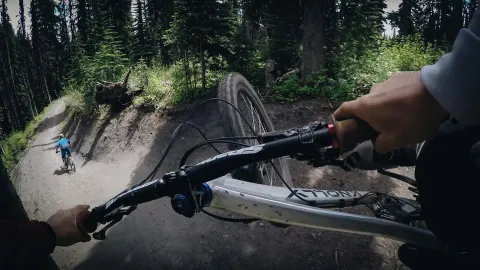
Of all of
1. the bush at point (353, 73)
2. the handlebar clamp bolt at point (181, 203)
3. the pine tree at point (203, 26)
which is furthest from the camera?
the pine tree at point (203, 26)

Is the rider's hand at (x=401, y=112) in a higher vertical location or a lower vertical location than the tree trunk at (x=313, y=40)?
lower

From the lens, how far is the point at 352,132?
1185 mm

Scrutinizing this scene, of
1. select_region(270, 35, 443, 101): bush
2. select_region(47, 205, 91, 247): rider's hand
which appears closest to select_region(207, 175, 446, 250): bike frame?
select_region(47, 205, 91, 247): rider's hand

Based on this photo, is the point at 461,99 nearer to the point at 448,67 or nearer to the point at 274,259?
the point at 448,67

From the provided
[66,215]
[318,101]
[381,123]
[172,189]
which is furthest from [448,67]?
[318,101]

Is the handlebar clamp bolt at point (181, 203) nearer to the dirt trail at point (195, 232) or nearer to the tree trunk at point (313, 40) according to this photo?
the dirt trail at point (195, 232)

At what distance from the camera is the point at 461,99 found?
931 millimetres

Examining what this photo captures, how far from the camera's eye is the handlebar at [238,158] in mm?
1197

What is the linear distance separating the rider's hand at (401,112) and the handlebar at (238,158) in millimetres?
80

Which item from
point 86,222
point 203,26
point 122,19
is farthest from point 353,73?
point 122,19

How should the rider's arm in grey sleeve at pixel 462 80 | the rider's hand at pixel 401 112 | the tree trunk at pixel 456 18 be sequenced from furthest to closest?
1. the tree trunk at pixel 456 18
2. the rider's hand at pixel 401 112
3. the rider's arm in grey sleeve at pixel 462 80

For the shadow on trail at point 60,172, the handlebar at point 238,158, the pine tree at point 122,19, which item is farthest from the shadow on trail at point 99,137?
the handlebar at point 238,158

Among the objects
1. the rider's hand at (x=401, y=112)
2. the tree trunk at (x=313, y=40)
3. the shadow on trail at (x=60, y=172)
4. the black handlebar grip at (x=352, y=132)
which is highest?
the tree trunk at (x=313, y=40)

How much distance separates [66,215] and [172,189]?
0.94 metres
